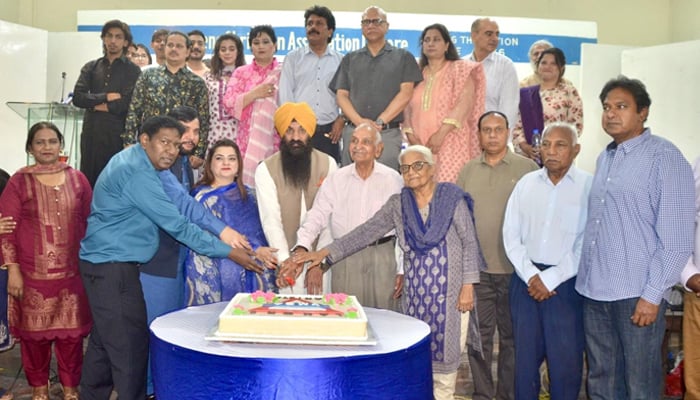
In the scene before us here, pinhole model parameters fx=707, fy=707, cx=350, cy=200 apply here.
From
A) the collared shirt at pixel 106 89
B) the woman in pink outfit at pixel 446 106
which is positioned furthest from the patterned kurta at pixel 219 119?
the woman in pink outfit at pixel 446 106

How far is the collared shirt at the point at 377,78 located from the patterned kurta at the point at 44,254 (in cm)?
196

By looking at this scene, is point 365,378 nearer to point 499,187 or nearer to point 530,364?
point 530,364

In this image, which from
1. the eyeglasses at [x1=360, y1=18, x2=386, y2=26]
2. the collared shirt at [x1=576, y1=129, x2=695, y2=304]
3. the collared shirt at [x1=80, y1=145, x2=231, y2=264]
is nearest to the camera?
the collared shirt at [x1=576, y1=129, x2=695, y2=304]

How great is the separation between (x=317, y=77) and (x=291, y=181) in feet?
3.76

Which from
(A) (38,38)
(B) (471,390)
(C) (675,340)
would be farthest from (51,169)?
(A) (38,38)

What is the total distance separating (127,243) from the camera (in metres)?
A: 3.56

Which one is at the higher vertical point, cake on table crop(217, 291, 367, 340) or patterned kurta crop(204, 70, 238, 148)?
patterned kurta crop(204, 70, 238, 148)

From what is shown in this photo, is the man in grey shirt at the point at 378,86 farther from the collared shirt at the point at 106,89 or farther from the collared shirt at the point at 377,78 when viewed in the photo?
the collared shirt at the point at 106,89

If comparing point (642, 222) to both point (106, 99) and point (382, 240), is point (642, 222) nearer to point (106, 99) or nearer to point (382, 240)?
point (382, 240)

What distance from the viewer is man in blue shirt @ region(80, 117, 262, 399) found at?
3523 millimetres

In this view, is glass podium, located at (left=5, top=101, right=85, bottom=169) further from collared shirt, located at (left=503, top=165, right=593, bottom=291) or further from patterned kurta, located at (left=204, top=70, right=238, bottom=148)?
collared shirt, located at (left=503, top=165, right=593, bottom=291)

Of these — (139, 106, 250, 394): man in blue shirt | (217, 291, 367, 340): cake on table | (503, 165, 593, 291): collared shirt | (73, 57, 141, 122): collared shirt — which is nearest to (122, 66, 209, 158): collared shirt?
(73, 57, 141, 122): collared shirt

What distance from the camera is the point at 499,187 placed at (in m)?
4.13

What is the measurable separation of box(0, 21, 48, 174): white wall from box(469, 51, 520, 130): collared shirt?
20.3ft
